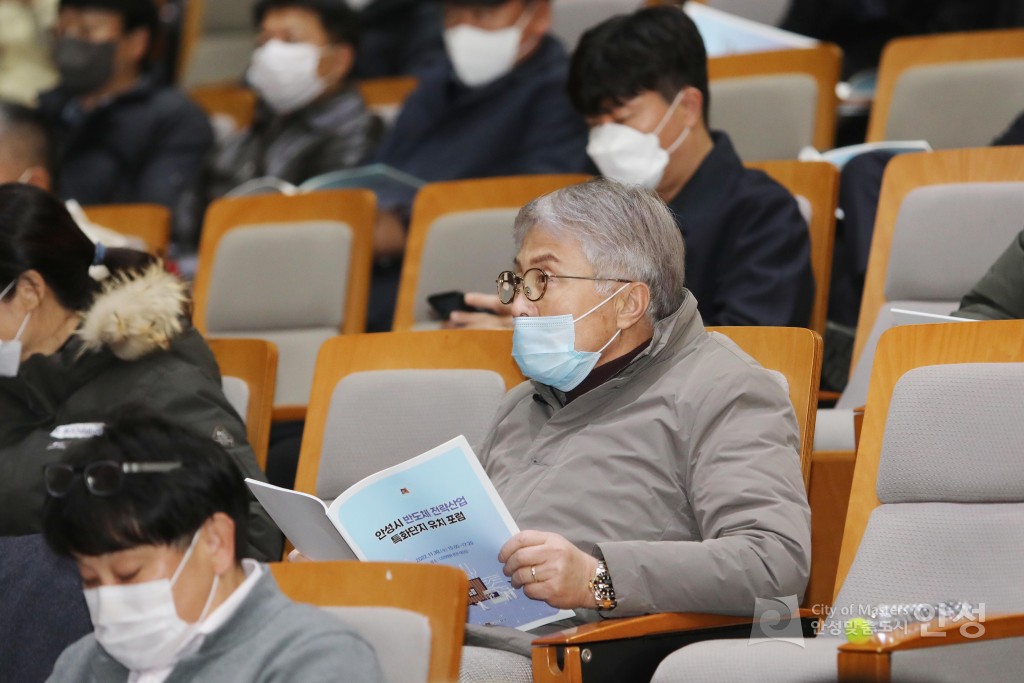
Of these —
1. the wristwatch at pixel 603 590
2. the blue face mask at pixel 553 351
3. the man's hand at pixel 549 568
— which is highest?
the blue face mask at pixel 553 351

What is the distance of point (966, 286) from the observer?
2900 millimetres

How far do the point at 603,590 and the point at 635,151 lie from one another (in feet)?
4.80

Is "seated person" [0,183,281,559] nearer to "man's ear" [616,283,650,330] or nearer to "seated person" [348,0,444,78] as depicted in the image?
"man's ear" [616,283,650,330]

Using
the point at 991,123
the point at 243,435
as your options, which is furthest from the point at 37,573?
the point at 991,123

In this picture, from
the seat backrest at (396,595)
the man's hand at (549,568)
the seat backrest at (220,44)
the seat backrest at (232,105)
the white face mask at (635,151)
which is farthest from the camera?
the seat backrest at (220,44)

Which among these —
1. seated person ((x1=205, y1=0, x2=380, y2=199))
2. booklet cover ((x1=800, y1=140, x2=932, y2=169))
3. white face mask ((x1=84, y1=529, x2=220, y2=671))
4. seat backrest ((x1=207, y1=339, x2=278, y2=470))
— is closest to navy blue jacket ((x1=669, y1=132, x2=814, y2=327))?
booklet cover ((x1=800, y1=140, x2=932, y2=169))

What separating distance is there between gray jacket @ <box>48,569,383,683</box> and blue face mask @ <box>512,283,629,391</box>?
709 mm

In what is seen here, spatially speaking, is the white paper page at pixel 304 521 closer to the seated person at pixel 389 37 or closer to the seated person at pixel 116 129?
the seated person at pixel 116 129

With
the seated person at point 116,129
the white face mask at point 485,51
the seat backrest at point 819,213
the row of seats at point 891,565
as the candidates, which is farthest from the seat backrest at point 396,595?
the seated person at point 116,129

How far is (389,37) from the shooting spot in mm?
5777

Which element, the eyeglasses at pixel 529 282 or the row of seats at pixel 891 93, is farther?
the row of seats at pixel 891 93

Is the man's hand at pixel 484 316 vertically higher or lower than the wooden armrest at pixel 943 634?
lower

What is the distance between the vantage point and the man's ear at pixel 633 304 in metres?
2.33

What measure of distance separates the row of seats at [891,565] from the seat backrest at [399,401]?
1.52 feet
